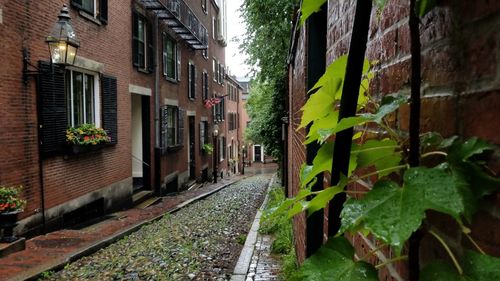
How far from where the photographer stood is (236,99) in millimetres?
45719

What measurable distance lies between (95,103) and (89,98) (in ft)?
0.70

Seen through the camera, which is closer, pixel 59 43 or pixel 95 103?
pixel 59 43

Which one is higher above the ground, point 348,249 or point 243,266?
point 348,249

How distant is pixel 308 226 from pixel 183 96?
62.1ft

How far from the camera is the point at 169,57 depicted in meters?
19.4

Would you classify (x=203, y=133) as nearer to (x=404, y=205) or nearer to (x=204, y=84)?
(x=204, y=84)

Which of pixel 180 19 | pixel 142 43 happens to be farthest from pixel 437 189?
pixel 180 19

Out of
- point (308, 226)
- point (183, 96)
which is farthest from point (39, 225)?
point (183, 96)

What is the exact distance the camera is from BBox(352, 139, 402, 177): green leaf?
985mm

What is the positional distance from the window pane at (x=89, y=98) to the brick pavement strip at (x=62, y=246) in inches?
108

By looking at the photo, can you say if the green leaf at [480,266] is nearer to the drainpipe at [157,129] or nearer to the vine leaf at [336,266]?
the vine leaf at [336,266]

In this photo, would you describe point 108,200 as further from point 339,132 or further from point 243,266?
point 339,132

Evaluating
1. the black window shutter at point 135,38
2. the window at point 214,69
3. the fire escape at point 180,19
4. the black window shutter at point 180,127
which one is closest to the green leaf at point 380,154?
the black window shutter at point 135,38

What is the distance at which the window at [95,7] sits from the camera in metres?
10.9
